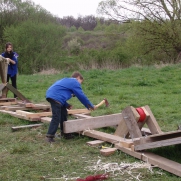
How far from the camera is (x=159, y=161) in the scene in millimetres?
3984

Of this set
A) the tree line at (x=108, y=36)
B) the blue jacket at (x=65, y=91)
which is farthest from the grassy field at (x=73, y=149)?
the tree line at (x=108, y=36)

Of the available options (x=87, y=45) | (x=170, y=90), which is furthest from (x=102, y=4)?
(x=170, y=90)

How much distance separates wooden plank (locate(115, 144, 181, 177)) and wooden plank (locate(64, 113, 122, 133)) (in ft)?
4.00

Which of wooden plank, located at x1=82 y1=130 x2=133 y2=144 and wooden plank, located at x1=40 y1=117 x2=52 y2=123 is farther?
wooden plank, located at x1=40 y1=117 x2=52 y2=123

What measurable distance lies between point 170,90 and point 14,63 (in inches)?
210

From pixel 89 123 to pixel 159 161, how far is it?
2.03 metres

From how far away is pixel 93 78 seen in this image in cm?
1466

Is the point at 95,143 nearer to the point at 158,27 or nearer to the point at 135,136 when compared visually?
the point at 135,136

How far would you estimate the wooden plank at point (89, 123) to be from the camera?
220 inches

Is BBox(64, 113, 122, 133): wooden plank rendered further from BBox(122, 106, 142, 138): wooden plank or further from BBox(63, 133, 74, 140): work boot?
BBox(122, 106, 142, 138): wooden plank

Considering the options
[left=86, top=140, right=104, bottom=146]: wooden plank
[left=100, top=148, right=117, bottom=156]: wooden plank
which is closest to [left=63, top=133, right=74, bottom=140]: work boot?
[left=86, top=140, right=104, bottom=146]: wooden plank

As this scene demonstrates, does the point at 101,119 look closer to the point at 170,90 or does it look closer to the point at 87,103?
the point at 87,103

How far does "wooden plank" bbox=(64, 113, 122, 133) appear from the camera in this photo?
5.60 m

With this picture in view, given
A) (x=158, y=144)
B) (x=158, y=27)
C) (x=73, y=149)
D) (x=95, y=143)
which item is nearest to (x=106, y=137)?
(x=95, y=143)
